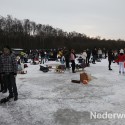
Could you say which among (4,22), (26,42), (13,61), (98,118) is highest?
(4,22)

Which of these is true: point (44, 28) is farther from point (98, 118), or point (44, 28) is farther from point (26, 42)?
point (98, 118)

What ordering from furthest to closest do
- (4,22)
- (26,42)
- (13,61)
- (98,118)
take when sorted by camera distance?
1. (4,22)
2. (26,42)
3. (13,61)
4. (98,118)

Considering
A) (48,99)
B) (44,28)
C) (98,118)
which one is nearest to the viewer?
(98,118)

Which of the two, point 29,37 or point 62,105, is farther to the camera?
point 29,37

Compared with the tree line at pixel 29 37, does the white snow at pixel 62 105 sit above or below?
below

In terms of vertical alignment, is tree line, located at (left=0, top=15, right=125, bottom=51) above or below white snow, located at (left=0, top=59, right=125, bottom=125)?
above

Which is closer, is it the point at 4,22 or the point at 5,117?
the point at 5,117

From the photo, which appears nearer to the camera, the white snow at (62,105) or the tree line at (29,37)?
the white snow at (62,105)

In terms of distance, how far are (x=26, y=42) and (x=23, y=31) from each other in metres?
15.7

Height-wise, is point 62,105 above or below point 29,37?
below

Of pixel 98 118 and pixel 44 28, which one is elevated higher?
pixel 44 28

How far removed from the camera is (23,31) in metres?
90.0

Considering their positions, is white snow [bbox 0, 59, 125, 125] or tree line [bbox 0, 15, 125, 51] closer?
white snow [bbox 0, 59, 125, 125]

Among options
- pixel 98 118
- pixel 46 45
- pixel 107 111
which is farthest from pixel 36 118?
pixel 46 45
